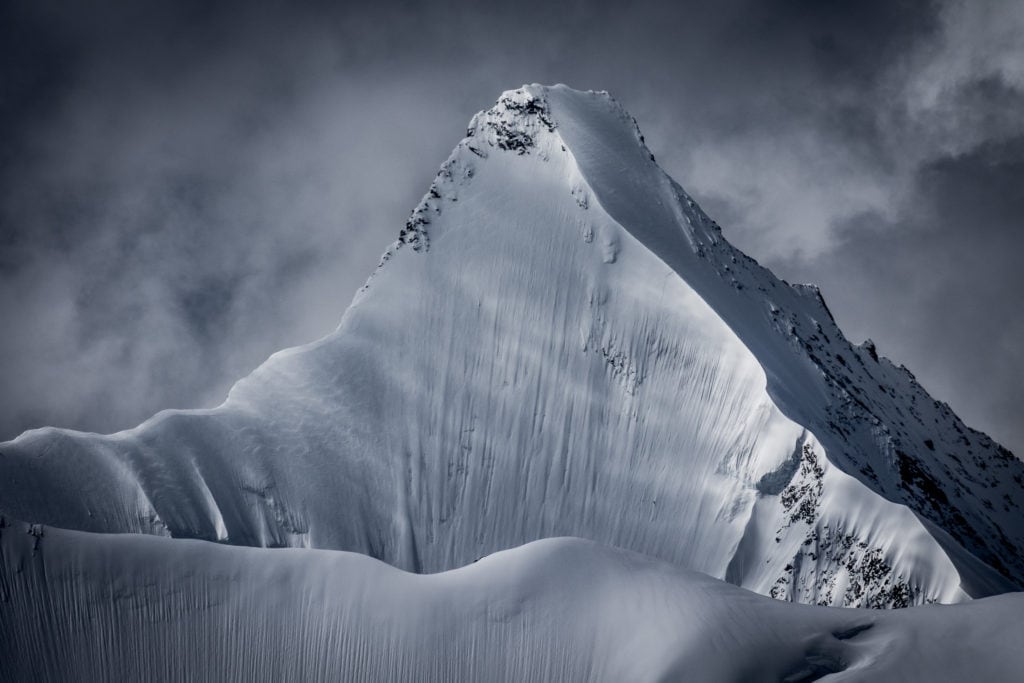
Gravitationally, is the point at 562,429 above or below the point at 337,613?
above

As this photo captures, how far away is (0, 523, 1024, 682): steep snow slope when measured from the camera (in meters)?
57.7

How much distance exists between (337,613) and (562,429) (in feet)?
132

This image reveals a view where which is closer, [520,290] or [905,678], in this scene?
[905,678]

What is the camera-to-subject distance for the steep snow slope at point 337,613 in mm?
57688

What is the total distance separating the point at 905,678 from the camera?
47.9 metres

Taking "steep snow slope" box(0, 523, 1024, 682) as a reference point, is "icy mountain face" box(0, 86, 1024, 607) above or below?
above

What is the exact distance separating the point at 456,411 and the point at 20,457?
4046 centimetres

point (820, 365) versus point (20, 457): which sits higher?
point (820, 365)

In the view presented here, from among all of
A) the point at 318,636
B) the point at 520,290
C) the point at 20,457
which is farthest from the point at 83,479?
the point at 520,290

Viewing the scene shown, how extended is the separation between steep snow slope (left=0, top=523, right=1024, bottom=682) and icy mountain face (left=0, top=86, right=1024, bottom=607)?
40.2 feet

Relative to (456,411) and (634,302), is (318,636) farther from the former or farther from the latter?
(634,302)

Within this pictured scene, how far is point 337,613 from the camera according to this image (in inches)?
2454

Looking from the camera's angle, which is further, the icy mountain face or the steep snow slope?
the icy mountain face

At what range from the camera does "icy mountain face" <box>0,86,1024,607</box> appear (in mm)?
77812
